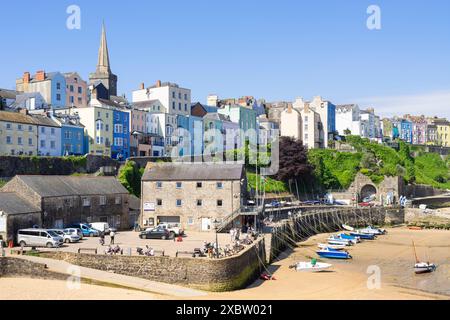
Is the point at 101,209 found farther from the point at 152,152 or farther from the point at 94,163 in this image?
the point at 152,152

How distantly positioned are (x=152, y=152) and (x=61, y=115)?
15.9 metres

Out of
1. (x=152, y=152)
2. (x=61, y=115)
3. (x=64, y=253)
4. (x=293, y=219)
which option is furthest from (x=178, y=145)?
(x=64, y=253)

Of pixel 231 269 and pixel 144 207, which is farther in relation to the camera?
pixel 144 207

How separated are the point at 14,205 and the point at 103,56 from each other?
57770 mm

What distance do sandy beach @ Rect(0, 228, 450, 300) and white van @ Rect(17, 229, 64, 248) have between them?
4322 millimetres

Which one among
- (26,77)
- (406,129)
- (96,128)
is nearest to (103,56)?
(26,77)

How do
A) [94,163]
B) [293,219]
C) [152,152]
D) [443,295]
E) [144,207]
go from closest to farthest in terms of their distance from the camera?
[443,295] → [144,207] → [293,219] → [94,163] → [152,152]

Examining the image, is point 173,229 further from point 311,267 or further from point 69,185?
point 311,267

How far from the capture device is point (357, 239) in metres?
52.9

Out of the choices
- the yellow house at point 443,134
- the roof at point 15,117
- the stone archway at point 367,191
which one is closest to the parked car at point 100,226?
the roof at point 15,117

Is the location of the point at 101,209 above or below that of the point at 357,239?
above

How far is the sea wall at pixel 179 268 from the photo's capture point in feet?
95.0

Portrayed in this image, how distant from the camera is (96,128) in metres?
66.2

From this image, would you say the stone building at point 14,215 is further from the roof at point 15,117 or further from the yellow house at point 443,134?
the yellow house at point 443,134
